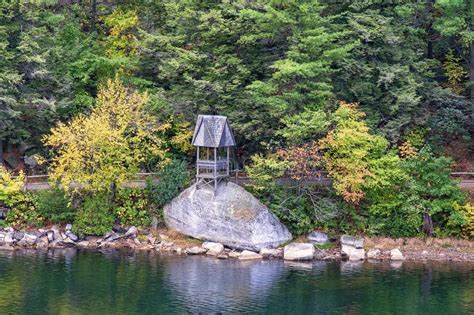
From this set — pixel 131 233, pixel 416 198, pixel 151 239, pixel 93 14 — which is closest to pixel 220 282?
pixel 151 239

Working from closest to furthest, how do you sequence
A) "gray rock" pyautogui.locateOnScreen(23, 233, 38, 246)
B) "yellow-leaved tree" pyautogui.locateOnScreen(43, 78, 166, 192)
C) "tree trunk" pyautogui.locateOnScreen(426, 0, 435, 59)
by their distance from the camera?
1. "gray rock" pyautogui.locateOnScreen(23, 233, 38, 246)
2. "yellow-leaved tree" pyautogui.locateOnScreen(43, 78, 166, 192)
3. "tree trunk" pyautogui.locateOnScreen(426, 0, 435, 59)

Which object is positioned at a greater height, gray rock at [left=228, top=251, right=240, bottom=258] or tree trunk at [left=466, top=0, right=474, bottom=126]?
tree trunk at [left=466, top=0, right=474, bottom=126]

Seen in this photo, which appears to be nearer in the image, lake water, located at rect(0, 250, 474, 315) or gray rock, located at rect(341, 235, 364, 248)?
lake water, located at rect(0, 250, 474, 315)

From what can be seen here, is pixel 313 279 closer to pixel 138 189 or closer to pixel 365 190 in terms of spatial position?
pixel 365 190

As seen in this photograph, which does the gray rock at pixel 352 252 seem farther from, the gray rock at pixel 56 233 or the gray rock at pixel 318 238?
the gray rock at pixel 56 233

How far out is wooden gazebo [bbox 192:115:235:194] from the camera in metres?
52.4

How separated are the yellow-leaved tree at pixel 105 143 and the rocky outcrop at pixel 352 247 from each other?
40.8ft

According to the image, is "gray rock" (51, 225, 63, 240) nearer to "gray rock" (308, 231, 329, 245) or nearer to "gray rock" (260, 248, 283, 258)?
"gray rock" (260, 248, 283, 258)

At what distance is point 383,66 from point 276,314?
20838mm


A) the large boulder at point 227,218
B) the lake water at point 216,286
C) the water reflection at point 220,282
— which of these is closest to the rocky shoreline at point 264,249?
the large boulder at point 227,218

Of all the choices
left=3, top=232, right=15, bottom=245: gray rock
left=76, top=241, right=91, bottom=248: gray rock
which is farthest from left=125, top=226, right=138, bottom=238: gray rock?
left=3, top=232, right=15, bottom=245: gray rock

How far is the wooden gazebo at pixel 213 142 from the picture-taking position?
52406 millimetres

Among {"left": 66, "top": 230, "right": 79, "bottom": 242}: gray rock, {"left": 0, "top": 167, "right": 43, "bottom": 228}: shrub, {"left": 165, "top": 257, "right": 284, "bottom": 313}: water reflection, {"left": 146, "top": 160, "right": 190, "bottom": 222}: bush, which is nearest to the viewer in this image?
{"left": 165, "top": 257, "right": 284, "bottom": 313}: water reflection

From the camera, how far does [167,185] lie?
53.3 meters
